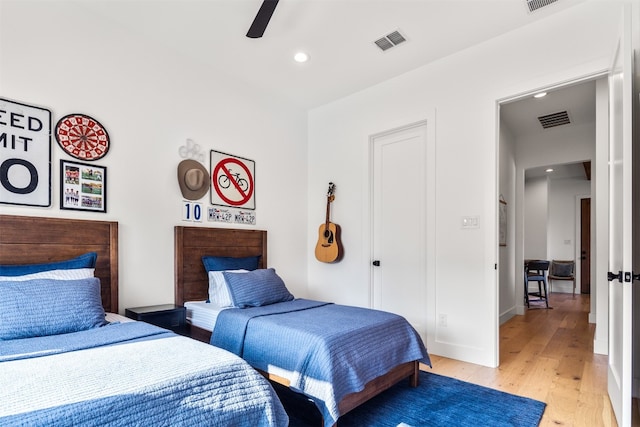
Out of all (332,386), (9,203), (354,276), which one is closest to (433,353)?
(354,276)

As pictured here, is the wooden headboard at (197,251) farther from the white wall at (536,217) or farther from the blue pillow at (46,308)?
the white wall at (536,217)

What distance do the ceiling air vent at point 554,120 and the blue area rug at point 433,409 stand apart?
3673mm

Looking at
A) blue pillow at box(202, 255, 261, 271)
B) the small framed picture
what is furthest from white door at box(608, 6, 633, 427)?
the small framed picture

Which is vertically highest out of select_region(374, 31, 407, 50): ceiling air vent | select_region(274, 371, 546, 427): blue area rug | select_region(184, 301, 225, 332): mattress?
select_region(374, 31, 407, 50): ceiling air vent

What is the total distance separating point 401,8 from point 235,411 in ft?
9.12

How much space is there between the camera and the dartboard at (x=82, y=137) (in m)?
2.65

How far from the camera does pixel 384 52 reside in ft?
10.9

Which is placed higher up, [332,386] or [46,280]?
[46,280]

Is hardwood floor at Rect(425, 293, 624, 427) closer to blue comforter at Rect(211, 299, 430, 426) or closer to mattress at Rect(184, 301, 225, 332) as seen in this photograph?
blue comforter at Rect(211, 299, 430, 426)

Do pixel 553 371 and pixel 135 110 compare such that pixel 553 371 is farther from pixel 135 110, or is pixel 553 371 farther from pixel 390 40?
pixel 135 110

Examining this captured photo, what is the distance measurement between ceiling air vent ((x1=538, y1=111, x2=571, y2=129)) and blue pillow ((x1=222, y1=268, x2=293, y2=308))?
13.2 feet

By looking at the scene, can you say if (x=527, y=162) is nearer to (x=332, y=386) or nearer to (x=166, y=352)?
(x=332, y=386)

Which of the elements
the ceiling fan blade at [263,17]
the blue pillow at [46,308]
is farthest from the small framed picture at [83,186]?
the ceiling fan blade at [263,17]

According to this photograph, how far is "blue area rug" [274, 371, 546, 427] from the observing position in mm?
2094
